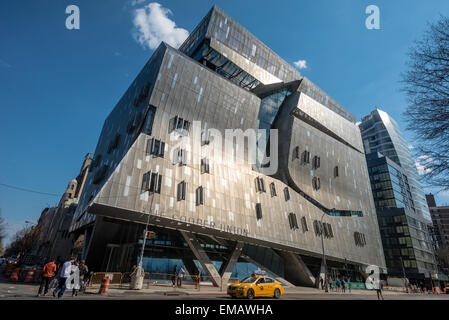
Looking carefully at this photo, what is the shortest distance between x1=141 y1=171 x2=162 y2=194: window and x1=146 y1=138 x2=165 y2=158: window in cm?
241

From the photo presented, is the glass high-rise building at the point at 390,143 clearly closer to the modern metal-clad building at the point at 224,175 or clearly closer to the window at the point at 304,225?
the modern metal-clad building at the point at 224,175

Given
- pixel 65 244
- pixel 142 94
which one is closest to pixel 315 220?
pixel 142 94

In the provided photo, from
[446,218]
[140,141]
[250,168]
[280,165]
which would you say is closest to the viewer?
[140,141]

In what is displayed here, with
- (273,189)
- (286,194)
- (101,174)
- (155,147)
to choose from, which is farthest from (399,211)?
(101,174)

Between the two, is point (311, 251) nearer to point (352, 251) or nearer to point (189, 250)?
point (352, 251)

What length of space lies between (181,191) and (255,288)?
14.2 m

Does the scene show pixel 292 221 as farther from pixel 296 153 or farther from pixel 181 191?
pixel 181 191

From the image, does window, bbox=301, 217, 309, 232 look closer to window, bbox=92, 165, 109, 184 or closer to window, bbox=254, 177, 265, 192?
window, bbox=254, 177, 265, 192

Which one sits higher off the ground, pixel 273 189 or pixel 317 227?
pixel 273 189

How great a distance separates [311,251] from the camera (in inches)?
1437

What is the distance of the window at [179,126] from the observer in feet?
99.9

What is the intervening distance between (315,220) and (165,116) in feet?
94.7

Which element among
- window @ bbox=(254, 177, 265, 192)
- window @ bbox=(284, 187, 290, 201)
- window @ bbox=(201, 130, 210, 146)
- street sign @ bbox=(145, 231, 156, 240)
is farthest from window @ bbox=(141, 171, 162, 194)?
window @ bbox=(284, 187, 290, 201)

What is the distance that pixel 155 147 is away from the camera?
27953 mm
